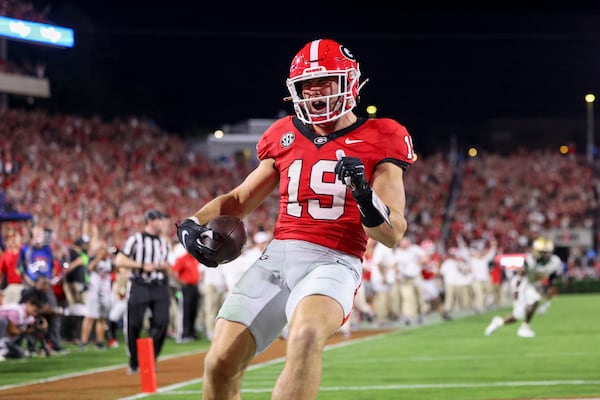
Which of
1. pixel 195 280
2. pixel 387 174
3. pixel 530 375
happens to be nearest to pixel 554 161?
pixel 195 280

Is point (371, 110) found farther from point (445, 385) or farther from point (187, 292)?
point (445, 385)

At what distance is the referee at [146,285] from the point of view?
11445 mm

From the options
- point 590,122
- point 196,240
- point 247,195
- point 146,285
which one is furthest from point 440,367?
point 590,122

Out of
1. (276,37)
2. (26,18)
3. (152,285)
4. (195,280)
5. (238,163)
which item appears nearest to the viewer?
(152,285)

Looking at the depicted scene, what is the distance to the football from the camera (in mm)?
5258

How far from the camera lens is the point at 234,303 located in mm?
5059

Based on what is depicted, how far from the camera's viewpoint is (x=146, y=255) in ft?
38.1

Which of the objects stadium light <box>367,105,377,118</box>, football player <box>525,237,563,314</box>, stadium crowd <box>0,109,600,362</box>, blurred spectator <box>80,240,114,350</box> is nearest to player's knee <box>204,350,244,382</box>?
stadium crowd <box>0,109,600,362</box>

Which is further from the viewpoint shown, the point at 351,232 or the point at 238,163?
the point at 238,163

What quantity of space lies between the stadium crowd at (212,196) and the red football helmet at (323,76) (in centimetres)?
814

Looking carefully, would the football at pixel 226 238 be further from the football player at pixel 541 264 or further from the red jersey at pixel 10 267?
the football player at pixel 541 264

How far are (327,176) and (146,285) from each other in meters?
6.70

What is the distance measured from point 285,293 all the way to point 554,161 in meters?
40.7

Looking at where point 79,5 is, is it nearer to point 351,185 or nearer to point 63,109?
point 63,109
